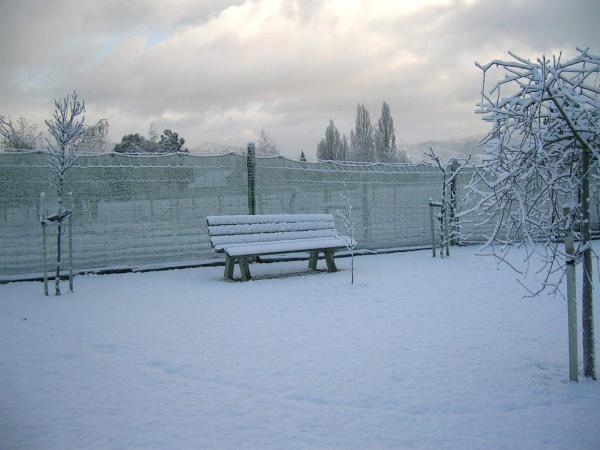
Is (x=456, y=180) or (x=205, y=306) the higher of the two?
(x=456, y=180)

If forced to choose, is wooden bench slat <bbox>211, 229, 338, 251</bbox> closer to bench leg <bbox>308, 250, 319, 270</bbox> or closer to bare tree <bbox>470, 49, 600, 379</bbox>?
bench leg <bbox>308, 250, 319, 270</bbox>

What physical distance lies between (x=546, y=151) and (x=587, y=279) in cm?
85

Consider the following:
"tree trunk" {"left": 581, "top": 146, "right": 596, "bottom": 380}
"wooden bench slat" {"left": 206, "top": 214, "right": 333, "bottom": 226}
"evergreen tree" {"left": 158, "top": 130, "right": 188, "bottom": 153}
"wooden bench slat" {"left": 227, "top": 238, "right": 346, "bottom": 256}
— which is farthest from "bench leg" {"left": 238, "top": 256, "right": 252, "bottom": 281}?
"evergreen tree" {"left": 158, "top": 130, "right": 188, "bottom": 153}

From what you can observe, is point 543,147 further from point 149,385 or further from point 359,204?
point 359,204

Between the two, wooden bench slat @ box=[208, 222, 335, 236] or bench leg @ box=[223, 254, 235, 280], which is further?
wooden bench slat @ box=[208, 222, 335, 236]

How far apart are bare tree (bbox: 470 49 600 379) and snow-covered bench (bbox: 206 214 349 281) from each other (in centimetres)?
478

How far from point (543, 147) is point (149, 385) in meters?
3.07

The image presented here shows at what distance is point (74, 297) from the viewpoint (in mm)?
6625

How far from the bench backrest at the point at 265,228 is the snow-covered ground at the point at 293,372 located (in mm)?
1585

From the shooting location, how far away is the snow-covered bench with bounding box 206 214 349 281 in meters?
7.73

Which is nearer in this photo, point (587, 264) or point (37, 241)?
point (587, 264)

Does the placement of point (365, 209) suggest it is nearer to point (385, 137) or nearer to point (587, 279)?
point (587, 279)

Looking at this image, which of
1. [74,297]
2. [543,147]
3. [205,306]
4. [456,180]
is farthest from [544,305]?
[456,180]

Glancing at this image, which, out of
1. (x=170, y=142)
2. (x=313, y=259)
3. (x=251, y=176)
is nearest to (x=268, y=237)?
(x=313, y=259)
